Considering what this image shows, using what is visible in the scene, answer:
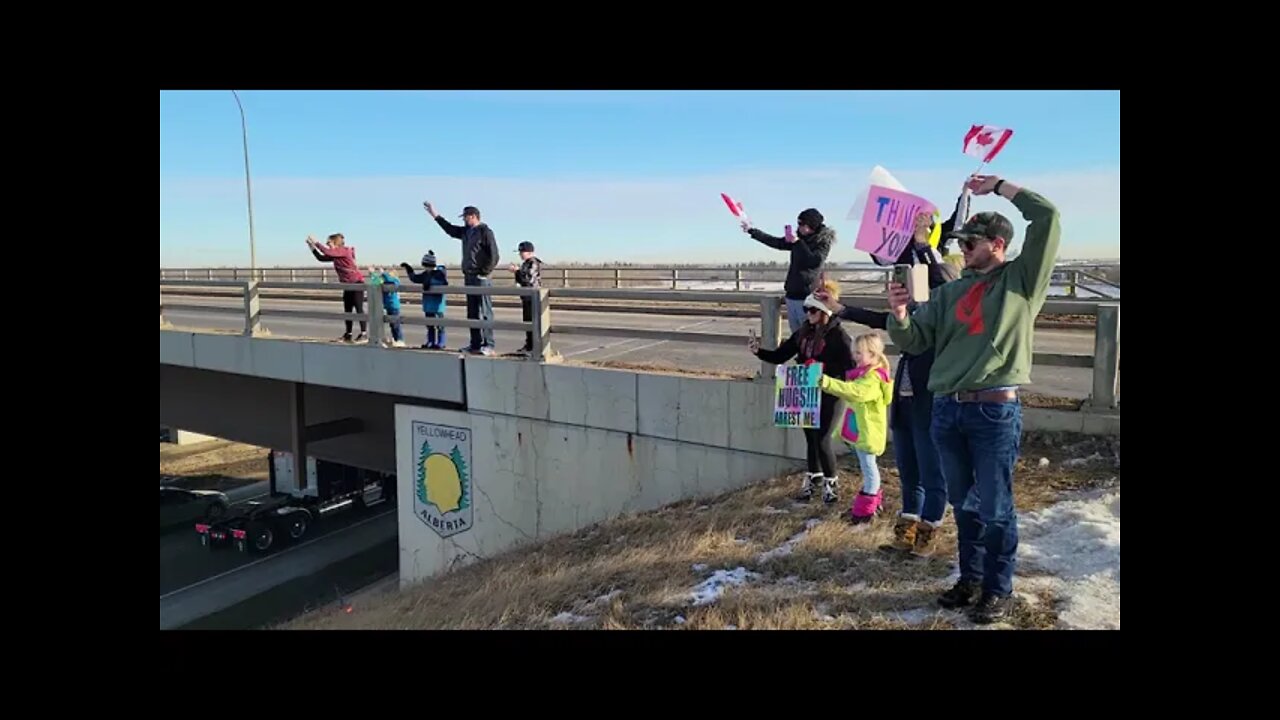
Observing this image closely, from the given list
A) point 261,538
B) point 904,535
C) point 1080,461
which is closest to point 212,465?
point 261,538

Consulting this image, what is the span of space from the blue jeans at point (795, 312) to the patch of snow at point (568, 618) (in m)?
3.21

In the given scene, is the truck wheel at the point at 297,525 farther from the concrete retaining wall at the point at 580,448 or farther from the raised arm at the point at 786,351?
the raised arm at the point at 786,351

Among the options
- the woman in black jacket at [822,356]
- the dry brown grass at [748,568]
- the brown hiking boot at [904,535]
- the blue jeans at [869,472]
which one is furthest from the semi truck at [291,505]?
the brown hiking boot at [904,535]

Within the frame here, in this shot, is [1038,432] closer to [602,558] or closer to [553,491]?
[602,558]

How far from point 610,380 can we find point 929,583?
4600 millimetres

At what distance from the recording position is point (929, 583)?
4.79 m

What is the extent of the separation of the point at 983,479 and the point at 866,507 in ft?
6.94

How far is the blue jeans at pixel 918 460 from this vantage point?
5.09m

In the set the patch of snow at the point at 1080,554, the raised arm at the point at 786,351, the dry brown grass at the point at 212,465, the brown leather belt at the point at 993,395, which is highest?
the raised arm at the point at 786,351

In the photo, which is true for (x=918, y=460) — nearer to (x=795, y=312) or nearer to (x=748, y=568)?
(x=748, y=568)

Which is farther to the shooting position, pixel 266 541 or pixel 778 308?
pixel 266 541

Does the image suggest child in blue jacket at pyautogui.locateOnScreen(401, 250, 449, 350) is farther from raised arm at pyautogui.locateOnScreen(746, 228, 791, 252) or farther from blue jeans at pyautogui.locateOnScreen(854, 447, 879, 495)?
blue jeans at pyautogui.locateOnScreen(854, 447, 879, 495)
